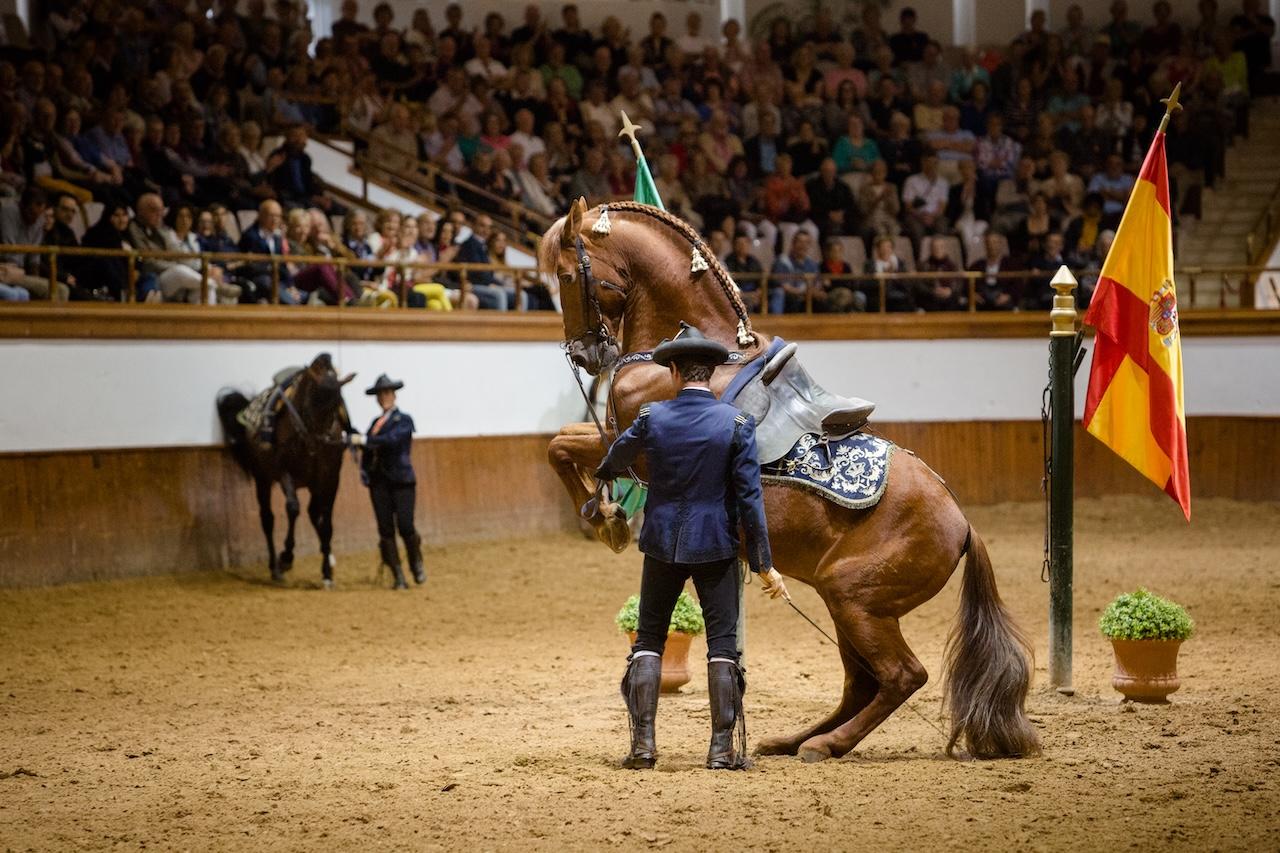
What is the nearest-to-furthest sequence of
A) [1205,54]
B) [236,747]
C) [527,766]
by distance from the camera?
[527,766] → [236,747] → [1205,54]

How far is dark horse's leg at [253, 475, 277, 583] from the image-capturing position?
12805 millimetres

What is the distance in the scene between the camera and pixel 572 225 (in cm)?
626

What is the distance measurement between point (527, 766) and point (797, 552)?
4.74 feet

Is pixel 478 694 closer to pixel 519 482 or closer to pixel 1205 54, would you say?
pixel 519 482

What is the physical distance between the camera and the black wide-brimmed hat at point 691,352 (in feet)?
18.5

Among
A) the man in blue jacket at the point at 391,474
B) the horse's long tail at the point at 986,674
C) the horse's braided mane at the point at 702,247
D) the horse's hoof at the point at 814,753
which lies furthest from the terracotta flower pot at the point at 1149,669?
the man in blue jacket at the point at 391,474

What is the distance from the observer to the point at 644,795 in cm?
541

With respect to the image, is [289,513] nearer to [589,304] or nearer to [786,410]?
→ [589,304]

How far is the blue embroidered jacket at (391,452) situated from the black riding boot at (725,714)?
6950 millimetres

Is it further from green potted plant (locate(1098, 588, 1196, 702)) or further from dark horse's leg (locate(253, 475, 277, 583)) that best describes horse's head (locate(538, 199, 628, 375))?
dark horse's leg (locate(253, 475, 277, 583))

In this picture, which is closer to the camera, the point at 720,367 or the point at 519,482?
the point at 720,367

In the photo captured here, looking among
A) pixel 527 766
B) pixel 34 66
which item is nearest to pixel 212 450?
pixel 34 66

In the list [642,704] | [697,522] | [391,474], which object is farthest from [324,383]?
[697,522]

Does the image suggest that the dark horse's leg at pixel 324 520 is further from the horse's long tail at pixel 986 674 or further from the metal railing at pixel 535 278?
the horse's long tail at pixel 986 674
